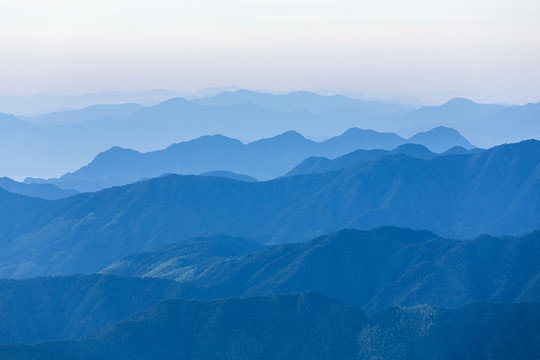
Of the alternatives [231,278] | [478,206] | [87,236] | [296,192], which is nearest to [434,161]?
[478,206]

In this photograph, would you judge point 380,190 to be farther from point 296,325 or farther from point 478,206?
point 296,325

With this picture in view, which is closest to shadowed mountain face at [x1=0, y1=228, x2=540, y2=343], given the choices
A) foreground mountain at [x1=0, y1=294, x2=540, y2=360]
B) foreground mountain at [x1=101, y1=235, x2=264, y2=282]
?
foreground mountain at [x1=101, y1=235, x2=264, y2=282]

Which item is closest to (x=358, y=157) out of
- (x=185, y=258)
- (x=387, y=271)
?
(x=185, y=258)

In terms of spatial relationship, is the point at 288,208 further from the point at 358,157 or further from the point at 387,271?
the point at 387,271

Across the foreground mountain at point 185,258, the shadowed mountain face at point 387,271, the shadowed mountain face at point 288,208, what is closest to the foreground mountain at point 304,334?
the shadowed mountain face at point 387,271

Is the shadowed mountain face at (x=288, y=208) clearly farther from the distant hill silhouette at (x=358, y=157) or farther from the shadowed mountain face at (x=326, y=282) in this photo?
the shadowed mountain face at (x=326, y=282)

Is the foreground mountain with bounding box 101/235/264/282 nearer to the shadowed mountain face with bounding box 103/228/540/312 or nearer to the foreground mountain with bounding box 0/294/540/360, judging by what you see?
the shadowed mountain face with bounding box 103/228/540/312
